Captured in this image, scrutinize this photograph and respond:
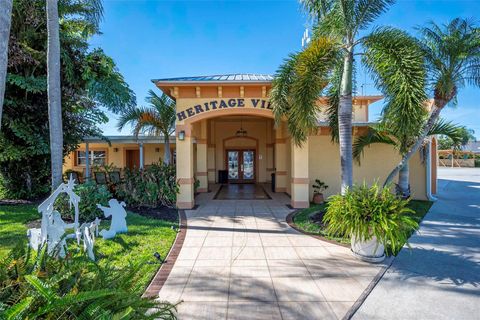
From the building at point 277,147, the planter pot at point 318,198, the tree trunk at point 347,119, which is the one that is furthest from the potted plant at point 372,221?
the planter pot at point 318,198

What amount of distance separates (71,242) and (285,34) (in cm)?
1006

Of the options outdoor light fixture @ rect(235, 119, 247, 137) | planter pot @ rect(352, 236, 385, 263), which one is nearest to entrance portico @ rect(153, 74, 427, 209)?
planter pot @ rect(352, 236, 385, 263)

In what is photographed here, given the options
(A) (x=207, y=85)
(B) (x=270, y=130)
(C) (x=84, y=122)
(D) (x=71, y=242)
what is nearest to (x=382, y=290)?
(D) (x=71, y=242)

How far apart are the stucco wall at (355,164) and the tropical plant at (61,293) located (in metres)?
9.31

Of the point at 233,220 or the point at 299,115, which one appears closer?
the point at 299,115

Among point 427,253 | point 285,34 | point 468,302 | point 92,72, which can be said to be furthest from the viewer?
point 285,34

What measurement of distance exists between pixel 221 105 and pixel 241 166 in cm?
894

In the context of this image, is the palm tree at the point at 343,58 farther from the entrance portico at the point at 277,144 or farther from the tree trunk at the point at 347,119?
the entrance portico at the point at 277,144

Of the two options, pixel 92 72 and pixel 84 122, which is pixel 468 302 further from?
pixel 84 122

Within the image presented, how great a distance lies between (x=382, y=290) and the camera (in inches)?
144

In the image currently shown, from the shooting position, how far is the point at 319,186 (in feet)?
33.8

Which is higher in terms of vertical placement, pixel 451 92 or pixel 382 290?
pixel 451 92

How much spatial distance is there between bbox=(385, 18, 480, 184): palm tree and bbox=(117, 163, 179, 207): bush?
7784mm

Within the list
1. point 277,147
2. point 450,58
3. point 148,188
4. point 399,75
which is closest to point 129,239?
point 148,188
